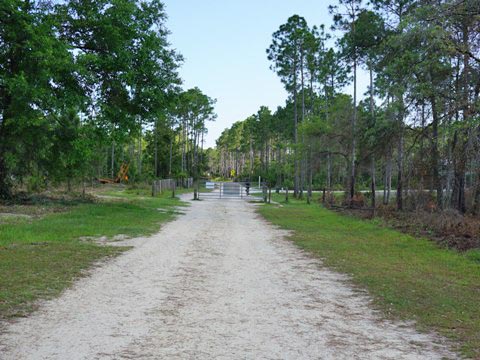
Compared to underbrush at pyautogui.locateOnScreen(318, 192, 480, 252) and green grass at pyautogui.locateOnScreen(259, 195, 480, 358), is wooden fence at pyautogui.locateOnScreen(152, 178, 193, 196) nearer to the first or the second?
underbrush at pyautogui.locateOnScreen(318, 192, 480, 252)

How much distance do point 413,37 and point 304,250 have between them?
5852 millimetres

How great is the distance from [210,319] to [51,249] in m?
5.55

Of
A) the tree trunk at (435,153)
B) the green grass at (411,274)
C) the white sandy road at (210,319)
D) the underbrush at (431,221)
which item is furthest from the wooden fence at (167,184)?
the white sandy road at (210,319)

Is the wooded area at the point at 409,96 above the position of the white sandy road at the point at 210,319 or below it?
above

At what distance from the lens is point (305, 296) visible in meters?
6.59

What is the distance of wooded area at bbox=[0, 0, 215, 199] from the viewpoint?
16391 millimetres

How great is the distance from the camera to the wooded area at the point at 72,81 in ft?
53.8

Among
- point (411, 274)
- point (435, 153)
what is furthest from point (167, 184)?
point (411, 274)

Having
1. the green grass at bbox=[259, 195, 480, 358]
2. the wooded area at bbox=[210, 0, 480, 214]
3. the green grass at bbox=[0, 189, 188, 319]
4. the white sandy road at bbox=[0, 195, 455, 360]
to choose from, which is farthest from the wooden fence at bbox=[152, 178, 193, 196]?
the white sandy road at bbox=[0, 195, 455, 360]

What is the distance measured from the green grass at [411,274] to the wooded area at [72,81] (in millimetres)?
9331

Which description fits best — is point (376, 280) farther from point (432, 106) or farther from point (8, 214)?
point (8, 214)

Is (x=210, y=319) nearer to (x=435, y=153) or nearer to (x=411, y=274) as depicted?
(x=411, y=274)

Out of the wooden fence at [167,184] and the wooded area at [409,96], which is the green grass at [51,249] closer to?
the wooded area at [409,96]

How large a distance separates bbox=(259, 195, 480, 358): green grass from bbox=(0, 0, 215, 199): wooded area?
933 cm
